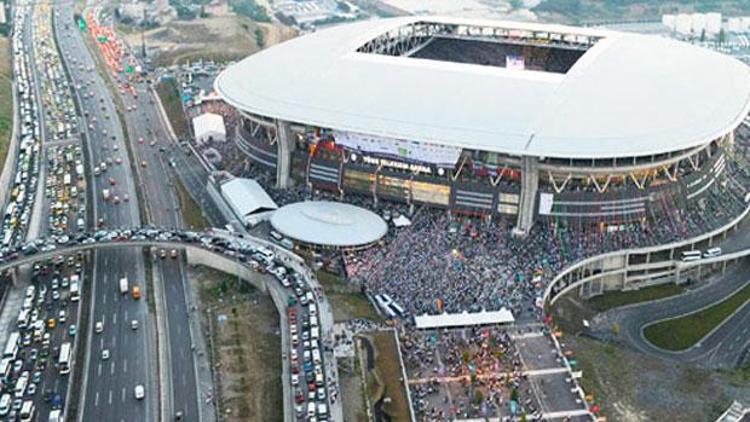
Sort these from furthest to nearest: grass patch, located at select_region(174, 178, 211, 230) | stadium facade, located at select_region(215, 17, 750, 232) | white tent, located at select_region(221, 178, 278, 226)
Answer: grass patch, located at select_region(174, 178, 211, 230) < white tent, located at select_region(221, 178, 278, 226) < stadium facade, located at select_region(215, 17, 750, 232)

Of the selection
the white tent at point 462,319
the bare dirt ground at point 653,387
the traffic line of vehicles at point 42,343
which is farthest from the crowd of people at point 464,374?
the traffic line of vehicles at point 42,343

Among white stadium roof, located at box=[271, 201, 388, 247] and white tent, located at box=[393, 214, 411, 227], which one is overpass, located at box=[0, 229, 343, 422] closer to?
white stadium roof, located at box=[271, 201, 388, 247]

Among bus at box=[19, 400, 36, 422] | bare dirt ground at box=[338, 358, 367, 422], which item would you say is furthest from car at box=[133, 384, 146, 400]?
bare dirt ground at box=[338, 358, 367, 422]

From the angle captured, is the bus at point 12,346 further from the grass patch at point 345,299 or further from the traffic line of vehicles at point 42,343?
the grass patch at point 345,299

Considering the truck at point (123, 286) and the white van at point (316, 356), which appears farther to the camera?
the truck at point (123, 286)

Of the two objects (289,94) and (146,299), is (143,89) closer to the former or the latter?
(289,94)

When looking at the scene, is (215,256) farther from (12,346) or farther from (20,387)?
(20,387)

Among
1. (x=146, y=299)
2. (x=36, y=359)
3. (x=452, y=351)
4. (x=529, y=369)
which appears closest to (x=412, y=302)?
(x=452, y=351)
